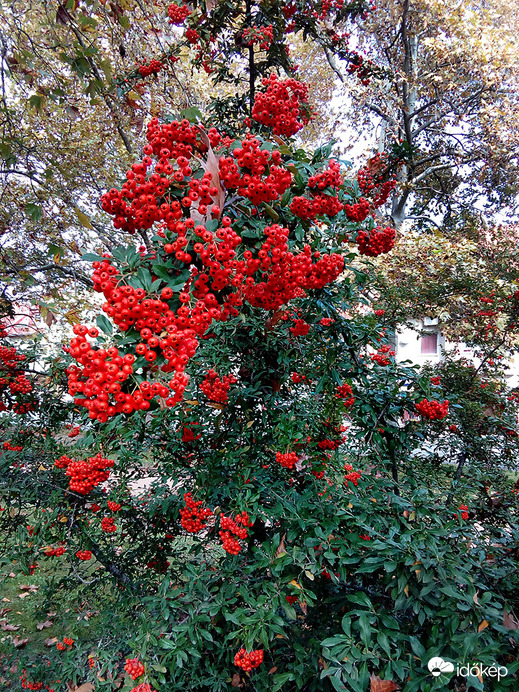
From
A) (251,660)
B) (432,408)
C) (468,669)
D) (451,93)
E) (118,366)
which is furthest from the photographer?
(451,93)

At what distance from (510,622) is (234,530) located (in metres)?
1.17

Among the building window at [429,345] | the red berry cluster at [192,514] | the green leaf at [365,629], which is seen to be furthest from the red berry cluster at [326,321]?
the building window at [429,345]

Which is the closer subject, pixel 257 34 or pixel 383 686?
pixel 383 686

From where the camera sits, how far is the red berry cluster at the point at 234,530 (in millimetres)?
1904

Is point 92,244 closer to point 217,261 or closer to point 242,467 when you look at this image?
point 242,467

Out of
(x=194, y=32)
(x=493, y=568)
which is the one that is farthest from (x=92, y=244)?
(x=493, y=568)

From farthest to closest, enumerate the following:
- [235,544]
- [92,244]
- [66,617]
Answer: [92,244]
[66,617]
[235,544]

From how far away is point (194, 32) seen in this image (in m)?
3.19

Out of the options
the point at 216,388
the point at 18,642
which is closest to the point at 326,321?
the point at 216,388

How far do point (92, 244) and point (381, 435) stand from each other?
5.85 m

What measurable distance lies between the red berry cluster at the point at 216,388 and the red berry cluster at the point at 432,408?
127cm

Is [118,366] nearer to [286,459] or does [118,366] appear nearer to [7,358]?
[286,459]

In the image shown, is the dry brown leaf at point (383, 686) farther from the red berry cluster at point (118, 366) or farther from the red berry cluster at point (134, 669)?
the red berry cluster at point (118, 366)

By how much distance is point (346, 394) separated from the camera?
2.53m
